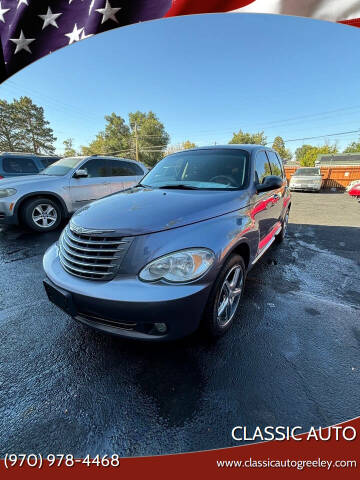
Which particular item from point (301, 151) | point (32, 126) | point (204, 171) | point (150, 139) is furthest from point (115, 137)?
point (301, 151)

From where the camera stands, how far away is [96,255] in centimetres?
169

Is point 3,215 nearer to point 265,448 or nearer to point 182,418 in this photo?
point 182,418

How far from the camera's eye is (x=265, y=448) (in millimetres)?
1310

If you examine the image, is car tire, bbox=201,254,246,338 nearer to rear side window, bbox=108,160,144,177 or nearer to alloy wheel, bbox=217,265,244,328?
alloy wheel, bbox=217,265,244,328

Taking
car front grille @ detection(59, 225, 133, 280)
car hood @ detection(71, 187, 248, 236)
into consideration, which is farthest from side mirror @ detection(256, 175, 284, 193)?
car front grille @ detection(59, 225, 133, 280)

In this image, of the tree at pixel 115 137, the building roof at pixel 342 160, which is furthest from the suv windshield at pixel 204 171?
the building roof at pixel 342 160

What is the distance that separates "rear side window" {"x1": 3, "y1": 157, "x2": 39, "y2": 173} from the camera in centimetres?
682

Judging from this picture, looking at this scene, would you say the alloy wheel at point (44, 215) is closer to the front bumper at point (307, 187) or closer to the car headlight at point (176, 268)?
the car headlight at point (176, 268)

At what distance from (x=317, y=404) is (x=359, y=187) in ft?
39.6

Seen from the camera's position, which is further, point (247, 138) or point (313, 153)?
point (313, 153)

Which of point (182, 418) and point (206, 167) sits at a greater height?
point (206, 167)

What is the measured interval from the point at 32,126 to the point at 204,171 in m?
56.1

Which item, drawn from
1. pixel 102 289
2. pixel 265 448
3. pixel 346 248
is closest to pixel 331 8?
pixel 102 289

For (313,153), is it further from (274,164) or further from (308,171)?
(274,164)
